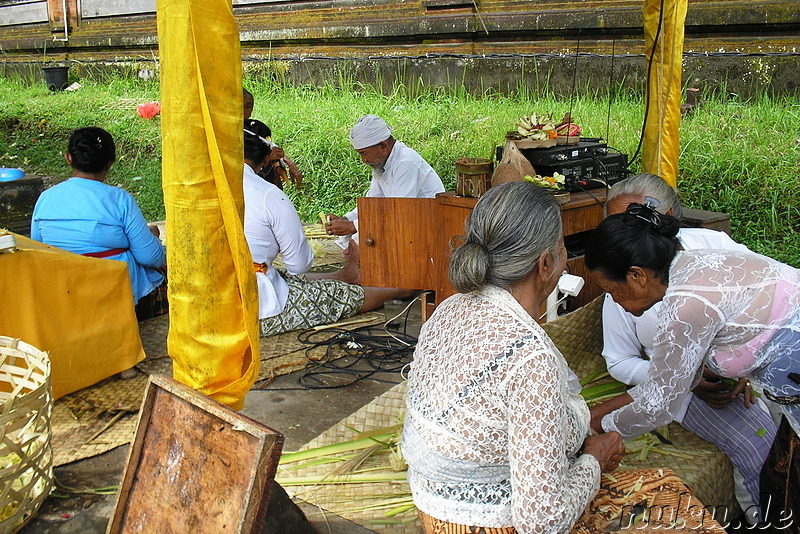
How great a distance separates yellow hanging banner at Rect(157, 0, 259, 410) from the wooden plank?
21 cm

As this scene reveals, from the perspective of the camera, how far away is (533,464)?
162cm

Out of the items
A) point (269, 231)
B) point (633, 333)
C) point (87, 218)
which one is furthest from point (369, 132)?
point (633, 333)

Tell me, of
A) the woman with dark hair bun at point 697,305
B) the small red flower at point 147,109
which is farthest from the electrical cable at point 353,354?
the small red flower at point 147,109

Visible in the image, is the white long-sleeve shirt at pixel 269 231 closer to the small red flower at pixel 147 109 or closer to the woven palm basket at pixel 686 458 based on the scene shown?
the woven palm basket at pixel 686 458

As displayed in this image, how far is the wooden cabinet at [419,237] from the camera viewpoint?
12.0 ft

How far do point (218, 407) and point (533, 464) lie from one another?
786mm

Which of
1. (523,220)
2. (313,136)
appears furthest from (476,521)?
(313,136)

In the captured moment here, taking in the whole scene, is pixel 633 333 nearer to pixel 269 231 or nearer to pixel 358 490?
pixel 358 490

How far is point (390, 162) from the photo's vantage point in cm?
523

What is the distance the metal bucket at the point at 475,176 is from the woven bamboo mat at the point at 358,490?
122cm

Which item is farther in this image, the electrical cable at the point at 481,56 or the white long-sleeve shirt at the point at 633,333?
the electrical cable at the point at 481,56

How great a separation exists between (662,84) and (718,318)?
7.86 ft

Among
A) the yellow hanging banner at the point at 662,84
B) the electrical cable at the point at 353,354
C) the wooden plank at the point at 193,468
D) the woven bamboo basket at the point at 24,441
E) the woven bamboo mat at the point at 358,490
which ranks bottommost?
the electrical cable at the point at 353,354

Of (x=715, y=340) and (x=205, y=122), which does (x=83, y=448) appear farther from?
(x=715, y=340)
